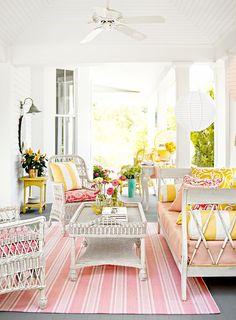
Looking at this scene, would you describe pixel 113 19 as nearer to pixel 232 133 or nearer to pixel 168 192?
pixel 168 192

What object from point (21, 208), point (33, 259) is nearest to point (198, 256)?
point (33, 259)

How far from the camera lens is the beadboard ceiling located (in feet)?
19.4

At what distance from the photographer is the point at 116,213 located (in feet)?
13.0

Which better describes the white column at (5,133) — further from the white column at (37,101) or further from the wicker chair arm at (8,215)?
the wicker chair arm at (8,215)

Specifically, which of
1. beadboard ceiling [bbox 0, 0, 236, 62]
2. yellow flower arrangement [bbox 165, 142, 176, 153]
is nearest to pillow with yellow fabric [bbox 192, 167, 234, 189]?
beadboard ceiling [bbox 0, 0, 236, 62]

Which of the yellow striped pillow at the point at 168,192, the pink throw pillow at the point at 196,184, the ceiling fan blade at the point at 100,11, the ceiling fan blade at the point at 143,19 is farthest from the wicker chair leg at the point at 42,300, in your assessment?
the ceiling fan blade at the point at 143,19

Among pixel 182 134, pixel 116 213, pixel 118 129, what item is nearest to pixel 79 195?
pixel 116 213

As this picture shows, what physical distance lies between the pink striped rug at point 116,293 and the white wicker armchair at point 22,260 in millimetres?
196

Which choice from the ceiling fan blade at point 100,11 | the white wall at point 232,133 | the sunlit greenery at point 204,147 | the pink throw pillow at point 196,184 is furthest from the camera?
the sunlit greenery at point 204,147

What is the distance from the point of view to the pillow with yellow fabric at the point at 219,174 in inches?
169

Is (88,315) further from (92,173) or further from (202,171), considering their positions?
(92,173)

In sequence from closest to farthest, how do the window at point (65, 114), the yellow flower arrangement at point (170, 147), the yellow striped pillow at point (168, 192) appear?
1. the yellow striped pillow at point (168, 192)
2. the window at point (65, 114)
3. the yellow flower arrangement at point (170, 147)

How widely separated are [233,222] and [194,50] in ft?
12.3

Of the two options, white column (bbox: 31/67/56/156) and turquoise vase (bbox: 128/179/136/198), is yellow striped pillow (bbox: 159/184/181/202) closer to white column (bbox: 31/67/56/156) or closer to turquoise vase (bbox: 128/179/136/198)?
white column (bbox: 31/67/56/156)
